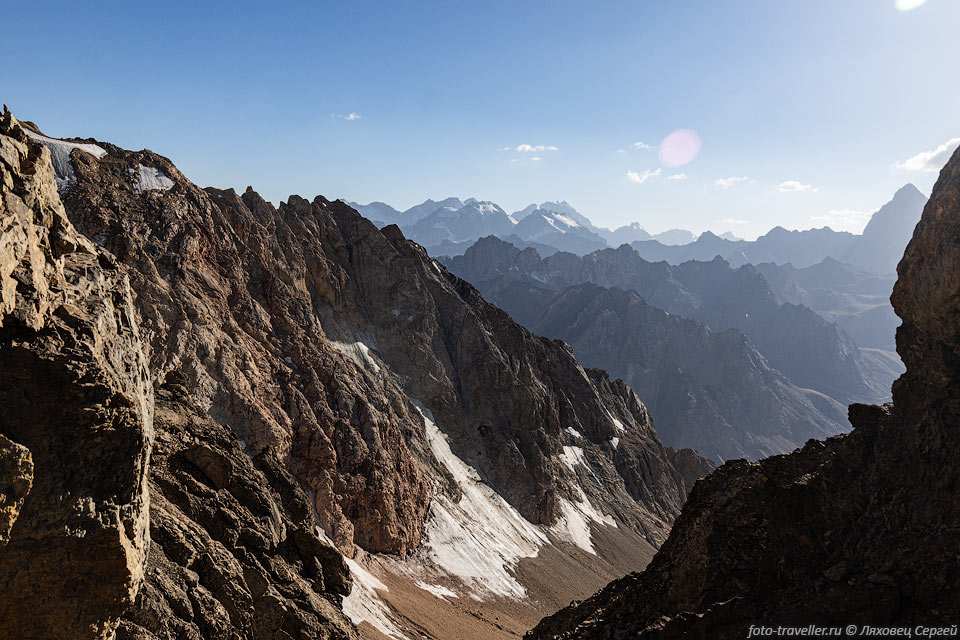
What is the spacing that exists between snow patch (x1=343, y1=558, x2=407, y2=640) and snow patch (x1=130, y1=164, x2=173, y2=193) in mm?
39834

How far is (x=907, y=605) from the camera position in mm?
15242

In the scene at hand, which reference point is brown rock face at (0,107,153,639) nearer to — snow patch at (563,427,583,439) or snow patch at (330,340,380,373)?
snow patch at (330,340,380,373)

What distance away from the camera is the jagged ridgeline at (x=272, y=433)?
408 inches

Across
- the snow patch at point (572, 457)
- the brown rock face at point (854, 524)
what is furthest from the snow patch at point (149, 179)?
the snow patch at point (572, 457)

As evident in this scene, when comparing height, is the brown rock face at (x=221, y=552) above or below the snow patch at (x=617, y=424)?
above

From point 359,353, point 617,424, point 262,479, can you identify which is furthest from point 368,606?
point 617,424

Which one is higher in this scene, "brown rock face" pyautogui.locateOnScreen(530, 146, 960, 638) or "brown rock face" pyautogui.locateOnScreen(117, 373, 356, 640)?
"brown rock face" pyautogui.locateOnScreen(117, 373, 356, 640)

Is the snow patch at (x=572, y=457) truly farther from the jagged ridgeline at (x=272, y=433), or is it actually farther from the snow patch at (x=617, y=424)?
the snow patch at (x=617, y=424)

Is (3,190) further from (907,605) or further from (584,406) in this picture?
(584,406)

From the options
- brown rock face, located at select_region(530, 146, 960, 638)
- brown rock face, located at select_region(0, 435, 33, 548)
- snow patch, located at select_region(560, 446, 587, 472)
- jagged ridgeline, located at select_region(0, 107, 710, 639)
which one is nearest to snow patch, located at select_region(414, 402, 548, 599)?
jagged ridgeline, located at select_region(0, 107, 710, 639)

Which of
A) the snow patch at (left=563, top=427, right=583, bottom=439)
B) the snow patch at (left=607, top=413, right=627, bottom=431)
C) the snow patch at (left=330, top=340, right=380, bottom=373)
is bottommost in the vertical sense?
the snow patch at (left=607, top=413, right=627, bottom=431)

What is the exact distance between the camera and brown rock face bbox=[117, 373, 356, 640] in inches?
588

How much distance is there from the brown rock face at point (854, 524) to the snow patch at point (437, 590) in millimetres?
35436

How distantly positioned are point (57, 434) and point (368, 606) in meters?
38.1
